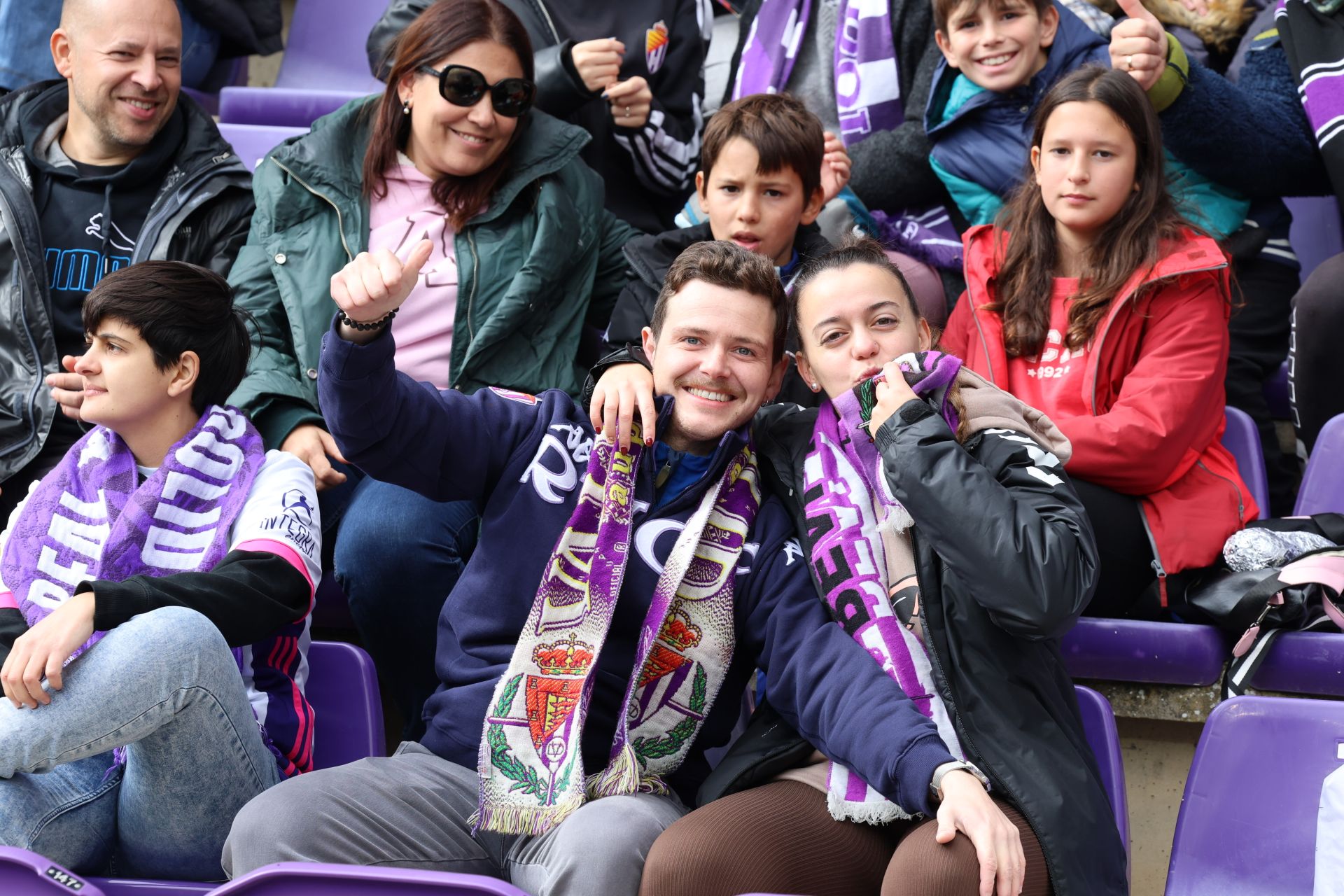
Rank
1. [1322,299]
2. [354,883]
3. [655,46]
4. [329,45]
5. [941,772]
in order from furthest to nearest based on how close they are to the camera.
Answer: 1. [329,45]
2. [655,46]
3. [1322,299]
4. [941,772]
5. [354,883]

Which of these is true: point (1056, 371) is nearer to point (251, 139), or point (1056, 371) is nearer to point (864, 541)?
point (864, 541)

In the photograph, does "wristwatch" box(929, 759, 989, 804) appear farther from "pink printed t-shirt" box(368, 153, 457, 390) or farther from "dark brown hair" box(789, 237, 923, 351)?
"pink printed t-shirt" box(368, 153, 457, 390)

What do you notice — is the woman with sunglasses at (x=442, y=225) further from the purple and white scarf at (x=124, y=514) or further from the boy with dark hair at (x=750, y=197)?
the purple and white scarf at (x=124, y=514)

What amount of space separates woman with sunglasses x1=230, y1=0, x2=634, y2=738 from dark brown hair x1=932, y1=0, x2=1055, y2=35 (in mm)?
838

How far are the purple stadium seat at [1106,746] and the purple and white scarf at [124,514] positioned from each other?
123 cm

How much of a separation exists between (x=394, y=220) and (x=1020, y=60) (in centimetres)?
132

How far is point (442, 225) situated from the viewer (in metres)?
2.61

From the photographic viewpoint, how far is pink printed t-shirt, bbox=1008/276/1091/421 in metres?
2.35

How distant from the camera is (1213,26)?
3.17 metres

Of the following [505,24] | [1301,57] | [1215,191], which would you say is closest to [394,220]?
[505,24]

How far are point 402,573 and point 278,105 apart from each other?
1673mm

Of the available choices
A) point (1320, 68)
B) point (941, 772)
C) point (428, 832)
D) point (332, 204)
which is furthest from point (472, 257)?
point (1320, 68)

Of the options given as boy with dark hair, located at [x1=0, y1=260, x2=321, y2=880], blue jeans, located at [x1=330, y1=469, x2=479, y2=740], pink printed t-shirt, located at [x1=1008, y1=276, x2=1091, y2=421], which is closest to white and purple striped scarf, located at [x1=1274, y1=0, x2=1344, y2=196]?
pink printed t-shirt, located at [x1=1008, y1=276, x2=1091, y2=421]

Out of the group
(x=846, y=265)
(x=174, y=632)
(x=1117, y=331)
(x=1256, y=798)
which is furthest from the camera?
(x=1117, y=331)
